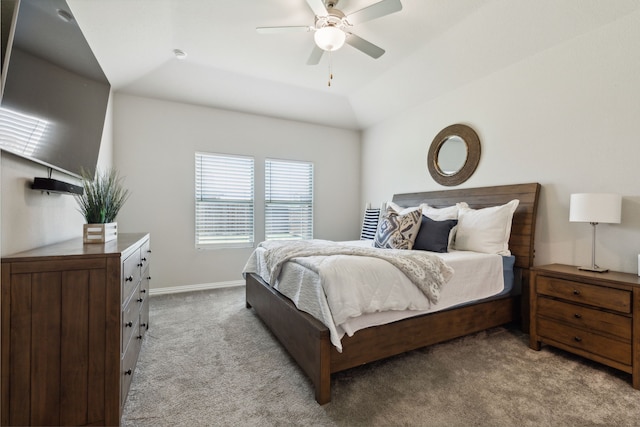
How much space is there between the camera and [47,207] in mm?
1732

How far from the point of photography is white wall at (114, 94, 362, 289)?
3652 millimetres

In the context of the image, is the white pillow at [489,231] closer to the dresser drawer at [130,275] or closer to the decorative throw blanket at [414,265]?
the decorative throw blanket at [414,265]

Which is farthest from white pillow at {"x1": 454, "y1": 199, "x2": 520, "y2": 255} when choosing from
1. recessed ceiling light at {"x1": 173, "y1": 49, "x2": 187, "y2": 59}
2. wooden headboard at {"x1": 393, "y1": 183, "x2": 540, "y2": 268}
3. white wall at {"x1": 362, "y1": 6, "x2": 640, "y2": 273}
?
recessed ceiling light at {"x1": 173, "y1": 49, "x2": 187, "y2": 59}

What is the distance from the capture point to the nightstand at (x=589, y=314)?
6.03 feet

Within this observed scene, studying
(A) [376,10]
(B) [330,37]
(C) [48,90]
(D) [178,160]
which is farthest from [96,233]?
(A) [376,10]

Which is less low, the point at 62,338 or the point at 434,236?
the point at 434,236

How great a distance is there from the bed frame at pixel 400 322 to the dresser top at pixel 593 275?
0.41 metres

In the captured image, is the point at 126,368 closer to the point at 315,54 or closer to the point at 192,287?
the point at 192,287

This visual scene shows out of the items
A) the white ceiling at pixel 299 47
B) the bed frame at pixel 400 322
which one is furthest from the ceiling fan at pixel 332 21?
the bed frame at pixel 400 322

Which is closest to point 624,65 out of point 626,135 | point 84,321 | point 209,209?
point 626,135

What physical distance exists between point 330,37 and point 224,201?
2.77 meters

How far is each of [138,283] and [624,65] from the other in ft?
13.3

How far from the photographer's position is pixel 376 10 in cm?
208

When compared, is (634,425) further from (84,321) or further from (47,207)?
(47,207)
